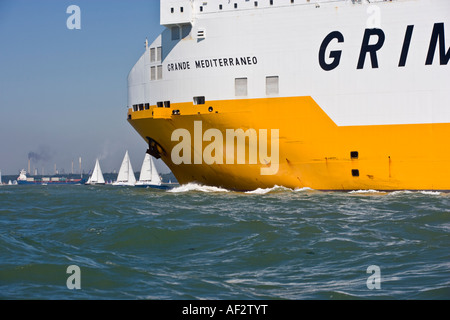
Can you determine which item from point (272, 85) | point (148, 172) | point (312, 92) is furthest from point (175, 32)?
point (148, 172)

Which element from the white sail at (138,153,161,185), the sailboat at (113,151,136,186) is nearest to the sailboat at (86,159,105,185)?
the sailboat at (113,151,136,186)

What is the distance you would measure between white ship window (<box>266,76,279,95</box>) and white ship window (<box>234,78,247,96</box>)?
880 mm

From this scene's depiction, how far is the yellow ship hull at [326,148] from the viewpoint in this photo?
20.1 m

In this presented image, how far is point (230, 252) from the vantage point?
10328 mm

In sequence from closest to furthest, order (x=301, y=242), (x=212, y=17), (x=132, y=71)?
(x=301, y=242) → (x=212, y=17) → (x=132, y=71)

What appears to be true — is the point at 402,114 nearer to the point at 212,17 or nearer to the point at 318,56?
the point at 318,56

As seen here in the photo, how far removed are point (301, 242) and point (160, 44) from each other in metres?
14.8

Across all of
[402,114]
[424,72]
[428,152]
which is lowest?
[428,152]

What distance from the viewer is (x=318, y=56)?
68.4 feet

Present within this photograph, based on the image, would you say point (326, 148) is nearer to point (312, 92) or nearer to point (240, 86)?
point (312, 92)

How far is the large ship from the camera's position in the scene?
65.9ft

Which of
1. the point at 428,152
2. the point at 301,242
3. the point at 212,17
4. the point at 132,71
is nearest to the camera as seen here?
the point at 301,242
